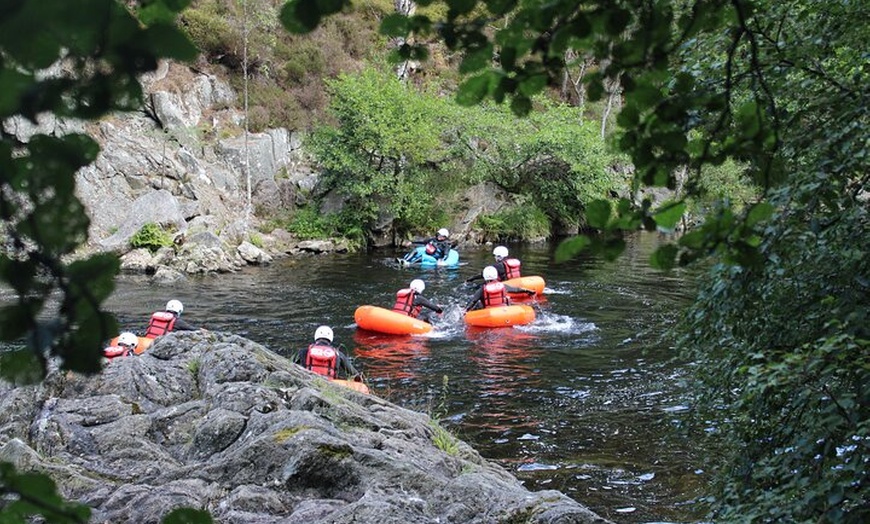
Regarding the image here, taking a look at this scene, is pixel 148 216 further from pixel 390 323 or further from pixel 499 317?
pixel 499 317

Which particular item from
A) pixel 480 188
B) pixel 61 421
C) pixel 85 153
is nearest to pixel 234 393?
pixel 61 421

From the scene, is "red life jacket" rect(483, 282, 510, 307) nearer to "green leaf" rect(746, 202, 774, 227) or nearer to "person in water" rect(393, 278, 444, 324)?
"person in water" rect(393, 278, 444, 324)

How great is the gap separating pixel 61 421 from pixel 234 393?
122cm

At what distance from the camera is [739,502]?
3604 mm

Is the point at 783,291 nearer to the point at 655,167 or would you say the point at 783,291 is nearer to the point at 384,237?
the point at 655,167

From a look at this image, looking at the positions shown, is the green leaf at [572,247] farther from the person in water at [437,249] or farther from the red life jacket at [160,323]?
the person in water at [437,249]

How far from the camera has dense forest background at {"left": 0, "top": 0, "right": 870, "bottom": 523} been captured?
926 millimetres

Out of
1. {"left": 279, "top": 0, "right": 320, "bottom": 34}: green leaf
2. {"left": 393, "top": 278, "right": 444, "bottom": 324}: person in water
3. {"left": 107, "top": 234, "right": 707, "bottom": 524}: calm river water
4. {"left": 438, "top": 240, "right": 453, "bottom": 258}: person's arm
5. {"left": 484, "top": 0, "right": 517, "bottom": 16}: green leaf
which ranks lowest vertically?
{"left": 107, "top": 234, "right": 707, "bottom": 524}: calm river water

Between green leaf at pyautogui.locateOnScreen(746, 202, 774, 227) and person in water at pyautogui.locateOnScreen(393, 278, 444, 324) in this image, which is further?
person in water at pyautogui.locateOnScreen(393, 278, 444, 324)

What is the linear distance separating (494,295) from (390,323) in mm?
2273

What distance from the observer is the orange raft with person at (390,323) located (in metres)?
13.6

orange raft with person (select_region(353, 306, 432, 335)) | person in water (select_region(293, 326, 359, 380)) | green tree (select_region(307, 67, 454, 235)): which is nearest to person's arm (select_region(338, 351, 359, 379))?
person in water (select_region(293, 326, 359, 380))

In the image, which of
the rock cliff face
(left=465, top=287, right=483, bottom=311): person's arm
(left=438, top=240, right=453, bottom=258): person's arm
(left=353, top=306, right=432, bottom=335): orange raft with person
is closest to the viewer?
the rock cliff face

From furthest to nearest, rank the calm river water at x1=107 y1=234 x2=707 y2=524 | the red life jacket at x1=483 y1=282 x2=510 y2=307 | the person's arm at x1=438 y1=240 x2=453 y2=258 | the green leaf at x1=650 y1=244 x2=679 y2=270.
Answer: the person's arm at x1=438 y1=240 x2=453 y2=258
the red life jacket at x1=483 y1=282 x2=510 y2=307
the calm river water at x1=107 y1=234 x2=707 y2=524
the green leaf at x1=650 y1=244 x2=679 y2=270
